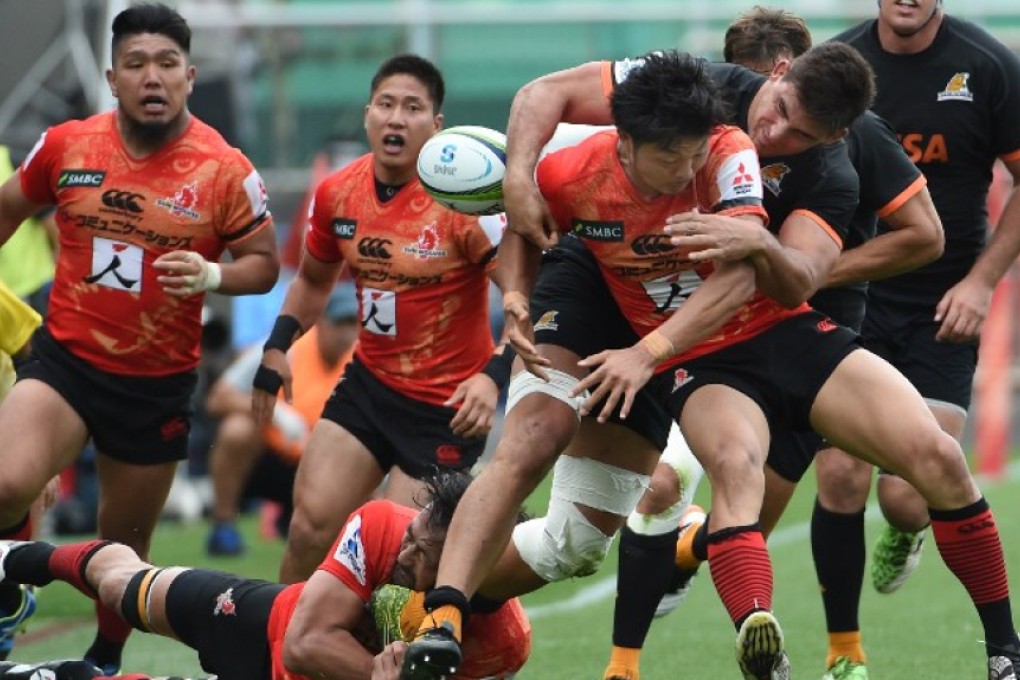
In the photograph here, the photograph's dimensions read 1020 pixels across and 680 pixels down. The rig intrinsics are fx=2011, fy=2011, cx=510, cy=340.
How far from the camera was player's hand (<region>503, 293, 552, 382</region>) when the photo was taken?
6.22 metres

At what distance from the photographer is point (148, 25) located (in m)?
7.99

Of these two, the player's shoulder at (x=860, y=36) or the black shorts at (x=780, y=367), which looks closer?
the black shorts at (x=780, y=367)

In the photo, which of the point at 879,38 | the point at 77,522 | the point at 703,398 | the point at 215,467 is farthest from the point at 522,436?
the point at 77,522

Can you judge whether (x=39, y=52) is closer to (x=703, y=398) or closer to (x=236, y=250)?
(x=236, y=250)

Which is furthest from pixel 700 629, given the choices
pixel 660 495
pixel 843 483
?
pixel 660 495

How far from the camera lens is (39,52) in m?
13.4

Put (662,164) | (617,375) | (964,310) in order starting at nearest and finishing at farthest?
1. (617,375)
2. (662,164)
3. (964,310)

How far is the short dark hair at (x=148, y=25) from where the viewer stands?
798 centimetres

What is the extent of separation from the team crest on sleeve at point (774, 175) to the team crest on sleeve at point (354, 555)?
1737 millimetres

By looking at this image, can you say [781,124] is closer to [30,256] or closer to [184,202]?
[184,202]

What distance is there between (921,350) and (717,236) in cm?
214

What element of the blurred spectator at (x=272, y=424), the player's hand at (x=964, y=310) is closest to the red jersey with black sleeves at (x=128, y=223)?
the player's hand at (x=964, y=310)

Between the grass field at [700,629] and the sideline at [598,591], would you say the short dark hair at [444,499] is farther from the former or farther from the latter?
the sideline at [598,591]

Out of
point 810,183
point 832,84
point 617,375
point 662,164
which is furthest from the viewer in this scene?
point 810,183
